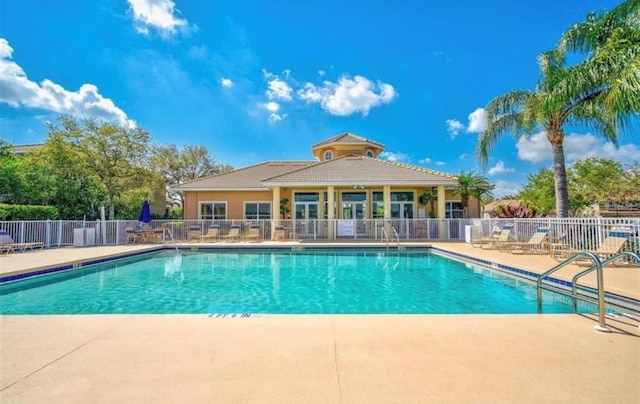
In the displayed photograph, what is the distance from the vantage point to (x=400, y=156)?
118 feet

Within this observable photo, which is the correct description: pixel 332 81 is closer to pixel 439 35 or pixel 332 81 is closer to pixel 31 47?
pixel 439 35

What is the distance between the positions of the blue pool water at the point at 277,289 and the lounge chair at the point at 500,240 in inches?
89.2

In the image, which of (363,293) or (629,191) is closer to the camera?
(363,293)

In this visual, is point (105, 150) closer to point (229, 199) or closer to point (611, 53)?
point (229, 199)

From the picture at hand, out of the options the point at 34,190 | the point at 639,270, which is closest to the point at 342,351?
the point at 639,270

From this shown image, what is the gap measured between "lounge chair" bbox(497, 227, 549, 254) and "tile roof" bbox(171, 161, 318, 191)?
14690 mm

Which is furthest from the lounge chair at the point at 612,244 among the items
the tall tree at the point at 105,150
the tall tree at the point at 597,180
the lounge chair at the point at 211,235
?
the tall tree at the point at 105,150

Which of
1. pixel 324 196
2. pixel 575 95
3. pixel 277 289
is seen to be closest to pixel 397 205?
pixel 324 196

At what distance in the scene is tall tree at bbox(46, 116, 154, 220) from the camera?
64.7 feet

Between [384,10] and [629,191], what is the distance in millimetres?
26726

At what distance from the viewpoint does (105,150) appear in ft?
69.6

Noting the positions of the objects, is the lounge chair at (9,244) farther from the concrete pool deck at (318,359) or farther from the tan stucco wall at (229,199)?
the concrete pool deck at (318,359)

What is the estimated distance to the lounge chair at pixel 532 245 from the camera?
38.2 feet

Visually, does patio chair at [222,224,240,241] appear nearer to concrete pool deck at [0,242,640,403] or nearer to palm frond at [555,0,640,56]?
concrete pool deck at [0,242,640,403]
